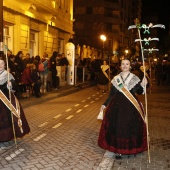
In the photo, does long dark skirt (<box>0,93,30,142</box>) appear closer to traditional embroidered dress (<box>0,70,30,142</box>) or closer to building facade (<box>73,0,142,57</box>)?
traditional embroidered dress (<box>0,70,30,142</box>)

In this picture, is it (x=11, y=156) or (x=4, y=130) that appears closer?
(x=11, y=156)

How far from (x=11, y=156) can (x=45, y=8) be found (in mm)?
15864

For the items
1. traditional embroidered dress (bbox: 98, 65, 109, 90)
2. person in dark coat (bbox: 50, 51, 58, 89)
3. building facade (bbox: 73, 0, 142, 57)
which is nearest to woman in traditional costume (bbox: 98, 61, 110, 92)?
traditional embroidered dress (bbox: 98, 65, 109, 90)

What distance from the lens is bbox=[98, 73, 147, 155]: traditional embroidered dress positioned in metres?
6.00

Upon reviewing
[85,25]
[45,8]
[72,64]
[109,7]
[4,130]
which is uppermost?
[109,7]

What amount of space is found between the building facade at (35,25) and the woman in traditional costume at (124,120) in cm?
1176

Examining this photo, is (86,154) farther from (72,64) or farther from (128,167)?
(72,64)

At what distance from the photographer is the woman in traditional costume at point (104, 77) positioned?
18.5 metres

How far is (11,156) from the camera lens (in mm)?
6199

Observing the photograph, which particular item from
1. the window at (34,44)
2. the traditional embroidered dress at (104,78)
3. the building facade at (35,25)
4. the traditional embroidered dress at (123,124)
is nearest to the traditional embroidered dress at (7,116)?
the traditional embroidered dress at (123,124)

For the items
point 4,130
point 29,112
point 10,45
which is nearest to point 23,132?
point 4,130

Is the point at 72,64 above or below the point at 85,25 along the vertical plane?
below

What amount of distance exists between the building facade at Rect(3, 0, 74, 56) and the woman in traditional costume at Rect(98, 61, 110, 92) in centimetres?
467

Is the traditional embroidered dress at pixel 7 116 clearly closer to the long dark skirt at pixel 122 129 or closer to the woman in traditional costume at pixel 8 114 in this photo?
the woman in traditional costume at pixel 8 114
